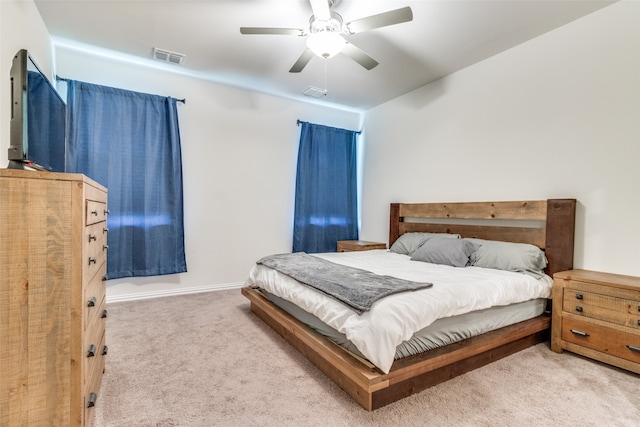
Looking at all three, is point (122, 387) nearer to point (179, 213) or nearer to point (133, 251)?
point (133, 251)

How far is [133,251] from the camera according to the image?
344 cm

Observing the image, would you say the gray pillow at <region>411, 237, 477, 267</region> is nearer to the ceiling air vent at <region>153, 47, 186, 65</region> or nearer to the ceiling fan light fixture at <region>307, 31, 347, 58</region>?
the ceiling fan light fixture at <region>307, 31, 347, 58</region>

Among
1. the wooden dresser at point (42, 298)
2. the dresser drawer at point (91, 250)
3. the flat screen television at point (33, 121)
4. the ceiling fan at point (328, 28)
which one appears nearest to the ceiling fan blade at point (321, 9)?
the ceiling fan at point (328, 28)

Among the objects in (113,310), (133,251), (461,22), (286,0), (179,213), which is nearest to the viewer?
(286,0)

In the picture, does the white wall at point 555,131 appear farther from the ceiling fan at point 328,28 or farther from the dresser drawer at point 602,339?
the ceiling fan at point 328,28

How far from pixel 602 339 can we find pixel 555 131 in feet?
5.86

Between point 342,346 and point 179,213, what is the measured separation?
2.77 metres

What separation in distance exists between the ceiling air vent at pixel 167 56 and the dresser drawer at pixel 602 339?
14.5 feet

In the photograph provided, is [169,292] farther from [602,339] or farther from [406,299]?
[602,339]

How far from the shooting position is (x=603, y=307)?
2.13 metres

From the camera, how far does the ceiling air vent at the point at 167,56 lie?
3.21 m

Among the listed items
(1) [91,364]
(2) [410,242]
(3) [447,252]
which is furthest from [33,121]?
(2) [410,242]

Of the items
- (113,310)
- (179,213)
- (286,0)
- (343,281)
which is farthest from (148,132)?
(343,281)

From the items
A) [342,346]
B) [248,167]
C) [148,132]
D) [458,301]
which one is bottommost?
[342,346]
